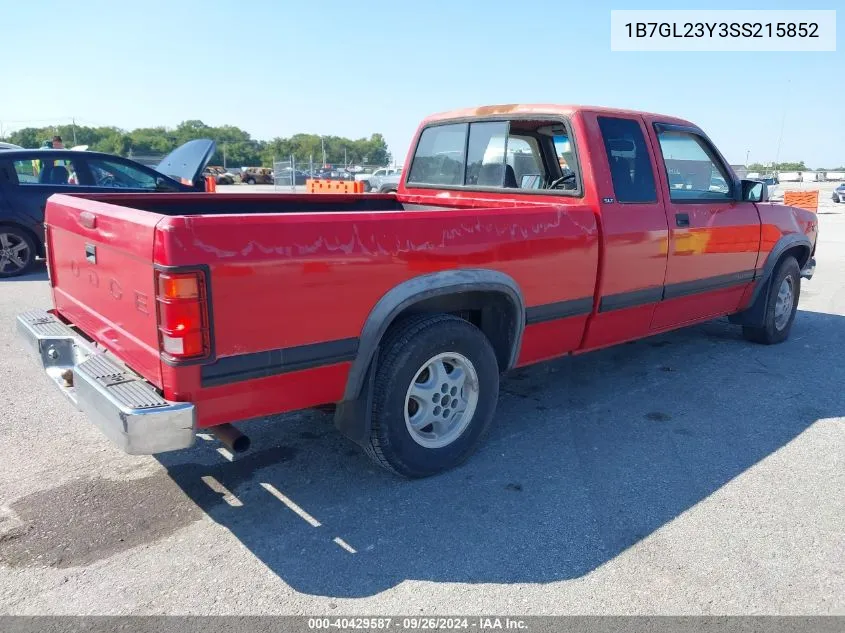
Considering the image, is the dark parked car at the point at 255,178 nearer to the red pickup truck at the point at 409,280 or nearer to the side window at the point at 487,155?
the red pickup truck at the point at 409,280

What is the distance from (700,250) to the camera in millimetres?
4867

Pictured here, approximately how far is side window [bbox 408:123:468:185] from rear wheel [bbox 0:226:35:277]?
5.98 m

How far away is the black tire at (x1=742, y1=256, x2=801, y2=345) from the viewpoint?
592cm

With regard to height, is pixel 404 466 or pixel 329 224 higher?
pixel 329 224

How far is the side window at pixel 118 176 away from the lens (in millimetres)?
9039

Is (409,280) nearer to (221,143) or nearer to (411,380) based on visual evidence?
(411,380)

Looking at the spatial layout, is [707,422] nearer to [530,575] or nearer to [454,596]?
[530,575]

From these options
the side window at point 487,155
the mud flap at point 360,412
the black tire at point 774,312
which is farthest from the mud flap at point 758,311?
the mud flap at point 360,412

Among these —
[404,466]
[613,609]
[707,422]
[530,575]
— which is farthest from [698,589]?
[707,422]

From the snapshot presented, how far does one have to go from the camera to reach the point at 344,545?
114 inches

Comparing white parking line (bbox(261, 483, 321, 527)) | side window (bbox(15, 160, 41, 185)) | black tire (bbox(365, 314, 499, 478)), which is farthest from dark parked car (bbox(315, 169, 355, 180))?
white parking line (bbox(261, 483, 321, 527))

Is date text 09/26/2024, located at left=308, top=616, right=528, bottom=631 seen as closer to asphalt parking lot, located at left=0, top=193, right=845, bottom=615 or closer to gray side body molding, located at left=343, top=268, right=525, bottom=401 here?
asphalt parking lot, located at left=0, top=193, right=845, bottom=615

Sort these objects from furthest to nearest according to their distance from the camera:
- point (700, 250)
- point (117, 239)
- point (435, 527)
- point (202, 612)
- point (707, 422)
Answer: point (700, 250)
point (707, 422)
point (435, 527)
point (117, 239)
point (202, 612)

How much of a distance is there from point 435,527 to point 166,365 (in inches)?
54.9
